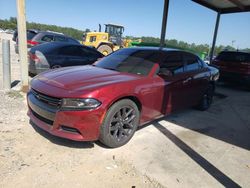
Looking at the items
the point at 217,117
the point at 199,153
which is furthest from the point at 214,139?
the point at 217,117

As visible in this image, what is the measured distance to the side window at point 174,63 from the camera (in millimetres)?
4584

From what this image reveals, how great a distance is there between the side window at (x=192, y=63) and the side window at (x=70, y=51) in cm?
424

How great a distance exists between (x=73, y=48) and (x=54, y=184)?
6.17 m

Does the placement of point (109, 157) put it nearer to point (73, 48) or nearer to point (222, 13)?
point (73, 48)

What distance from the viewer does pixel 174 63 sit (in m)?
4.86

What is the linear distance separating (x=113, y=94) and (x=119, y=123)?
1.70ft

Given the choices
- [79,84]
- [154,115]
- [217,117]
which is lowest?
[217,117]

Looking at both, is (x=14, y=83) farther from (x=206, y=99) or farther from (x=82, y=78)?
(x=206, y=99)

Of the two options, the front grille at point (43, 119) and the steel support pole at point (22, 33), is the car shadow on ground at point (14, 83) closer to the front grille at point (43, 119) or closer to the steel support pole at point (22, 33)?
the steel support pole at point (22, 33)

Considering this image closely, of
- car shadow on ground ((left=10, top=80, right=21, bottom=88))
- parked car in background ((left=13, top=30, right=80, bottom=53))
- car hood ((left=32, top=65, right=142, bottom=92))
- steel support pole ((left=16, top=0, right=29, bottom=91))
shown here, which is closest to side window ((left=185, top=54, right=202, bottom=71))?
car hood ((left=32, top=65, right=142, bottom=92))

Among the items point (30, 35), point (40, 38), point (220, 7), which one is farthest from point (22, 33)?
point (220, 7)

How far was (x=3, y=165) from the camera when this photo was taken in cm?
299

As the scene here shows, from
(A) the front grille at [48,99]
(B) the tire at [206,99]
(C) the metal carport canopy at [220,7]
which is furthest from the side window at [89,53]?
(A) the front grille at [48,99]

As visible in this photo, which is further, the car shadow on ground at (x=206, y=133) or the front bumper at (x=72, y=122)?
the car shadow on ground at (x=206, y=133)
